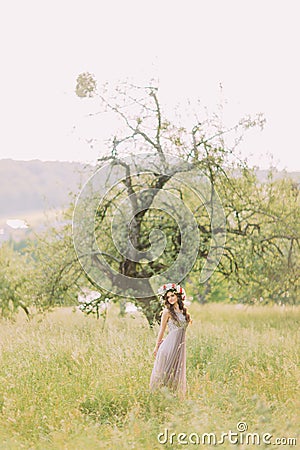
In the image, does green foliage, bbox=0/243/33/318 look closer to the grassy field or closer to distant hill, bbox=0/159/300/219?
distant hill, bbox=0/159/300/219

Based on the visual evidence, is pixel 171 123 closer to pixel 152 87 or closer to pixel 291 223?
pixel 152 87

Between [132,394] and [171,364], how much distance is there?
78cm

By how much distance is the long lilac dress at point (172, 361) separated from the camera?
8758 mm

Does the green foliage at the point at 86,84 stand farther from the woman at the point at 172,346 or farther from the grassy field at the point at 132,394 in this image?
the woman at the point at 172,346

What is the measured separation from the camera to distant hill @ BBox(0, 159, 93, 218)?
14740 millimetres

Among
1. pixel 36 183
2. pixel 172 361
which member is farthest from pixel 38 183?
pixel 172 361

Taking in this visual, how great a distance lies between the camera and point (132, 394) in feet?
27.2

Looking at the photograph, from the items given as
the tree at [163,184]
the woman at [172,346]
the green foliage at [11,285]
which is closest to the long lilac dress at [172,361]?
the woman at [172,346]

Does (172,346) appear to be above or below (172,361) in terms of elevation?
above

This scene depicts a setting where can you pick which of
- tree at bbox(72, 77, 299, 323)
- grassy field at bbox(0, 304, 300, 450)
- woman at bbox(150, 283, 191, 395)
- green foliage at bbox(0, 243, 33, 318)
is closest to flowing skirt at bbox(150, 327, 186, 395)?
woman at bbox(150, 283, 191, 395)

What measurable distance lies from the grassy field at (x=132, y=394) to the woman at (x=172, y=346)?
25 cm

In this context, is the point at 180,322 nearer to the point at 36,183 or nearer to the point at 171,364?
the point at 171,364

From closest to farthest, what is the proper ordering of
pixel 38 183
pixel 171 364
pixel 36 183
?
pixel 171 364 < pixel 38 183 < pixel 36 183

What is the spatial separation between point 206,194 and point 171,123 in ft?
5.55
